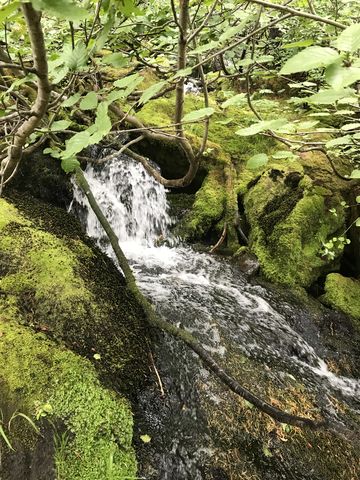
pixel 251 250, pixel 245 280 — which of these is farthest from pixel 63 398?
pixel 251 250

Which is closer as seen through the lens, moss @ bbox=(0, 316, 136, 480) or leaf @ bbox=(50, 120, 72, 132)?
leaf @ bbox=(50, 120, 72, 132)

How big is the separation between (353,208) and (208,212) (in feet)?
7.74

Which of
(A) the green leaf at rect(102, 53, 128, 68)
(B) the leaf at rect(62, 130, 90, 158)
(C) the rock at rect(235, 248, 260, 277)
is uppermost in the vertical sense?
(A) the green leaf at rect(102, 53, 128, 68)

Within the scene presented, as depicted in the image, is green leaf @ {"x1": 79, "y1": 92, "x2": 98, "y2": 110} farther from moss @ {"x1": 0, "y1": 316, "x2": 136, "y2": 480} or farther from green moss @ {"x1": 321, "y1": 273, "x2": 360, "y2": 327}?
green moss @ {"x1": 321, "y1": 273, "x2": 360, "y2": 327}

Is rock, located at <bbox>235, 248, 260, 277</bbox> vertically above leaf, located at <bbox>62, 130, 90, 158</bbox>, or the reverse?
leaf, located at <bbox>62, 130, 90, 158</bbox>

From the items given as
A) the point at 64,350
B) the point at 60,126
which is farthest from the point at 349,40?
the point at 64,350

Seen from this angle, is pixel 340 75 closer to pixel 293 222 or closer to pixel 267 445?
pixel 267 445

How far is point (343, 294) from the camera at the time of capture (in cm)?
524

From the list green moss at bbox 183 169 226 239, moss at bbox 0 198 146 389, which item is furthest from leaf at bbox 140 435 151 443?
green moss at bbox 183 169 226 239

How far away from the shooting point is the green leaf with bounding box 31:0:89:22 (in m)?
0.68

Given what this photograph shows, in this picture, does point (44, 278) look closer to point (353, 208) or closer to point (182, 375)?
point (182, 375)

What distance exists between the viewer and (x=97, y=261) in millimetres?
3660

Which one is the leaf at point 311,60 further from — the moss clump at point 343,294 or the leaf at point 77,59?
the moss clump at point 343,294

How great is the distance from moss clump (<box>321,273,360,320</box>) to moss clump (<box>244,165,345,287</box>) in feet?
0.87
